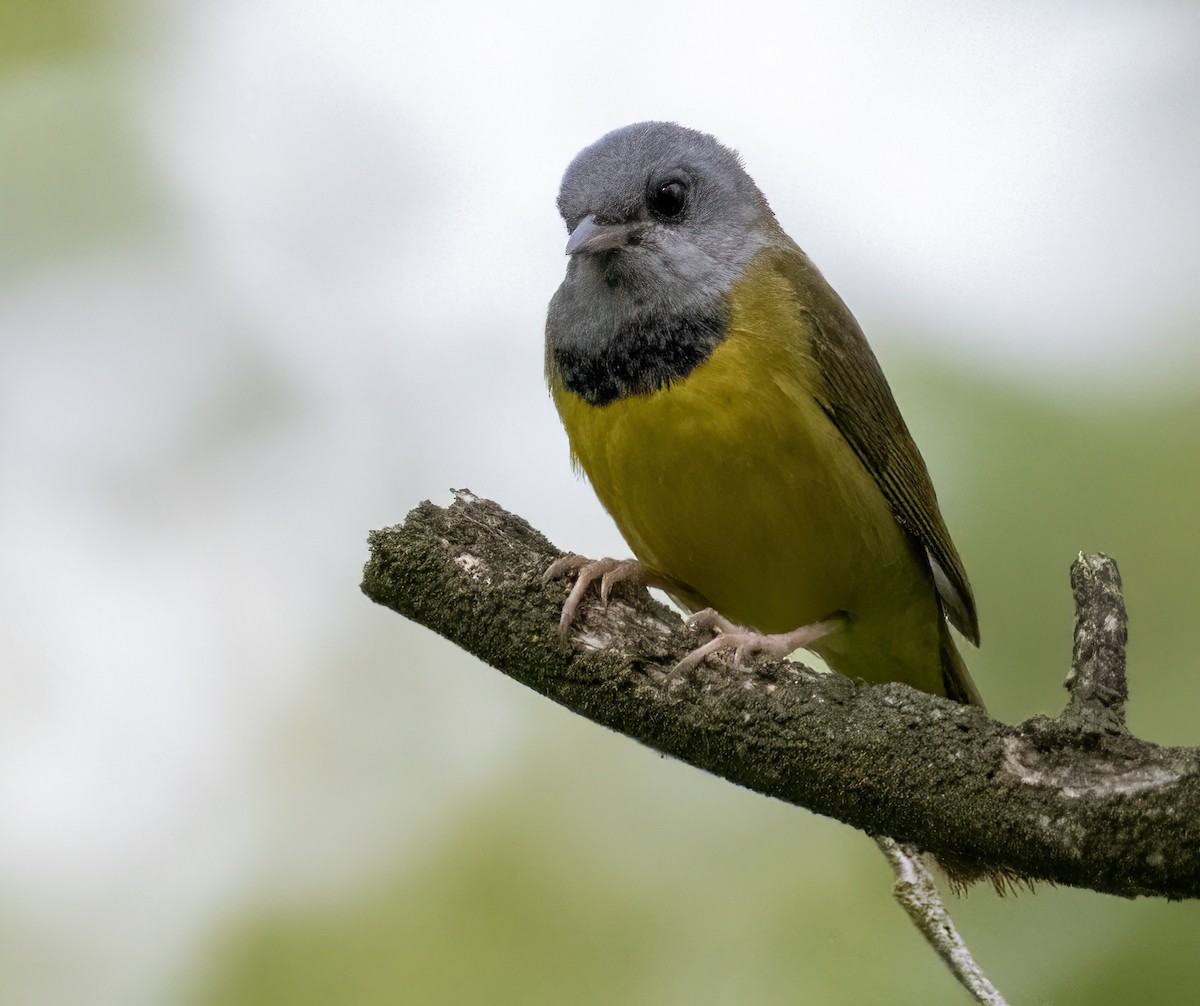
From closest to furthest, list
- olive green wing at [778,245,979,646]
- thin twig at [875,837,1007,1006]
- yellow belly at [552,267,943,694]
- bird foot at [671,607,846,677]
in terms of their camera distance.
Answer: bird foot at [671,607,846,677]
thin twig at [875,837,1007,1006]
yellow belly at [552,267,943,694]
olive green wing at [778,245,979,646]

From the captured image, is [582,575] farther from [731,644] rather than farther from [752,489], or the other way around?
[752,489]

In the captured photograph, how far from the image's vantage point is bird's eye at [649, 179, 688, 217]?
4637mm

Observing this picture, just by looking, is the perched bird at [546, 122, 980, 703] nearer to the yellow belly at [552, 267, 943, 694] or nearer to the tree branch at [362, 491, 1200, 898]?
the yellow belly at [552, 267, 943, 694]

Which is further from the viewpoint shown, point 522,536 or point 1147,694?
point 1147,694

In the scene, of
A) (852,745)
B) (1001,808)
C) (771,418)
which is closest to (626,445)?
(771,418)

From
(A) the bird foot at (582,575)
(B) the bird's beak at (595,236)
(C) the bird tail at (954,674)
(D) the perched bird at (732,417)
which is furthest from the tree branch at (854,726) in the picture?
(C) the bird tail at (954,674)

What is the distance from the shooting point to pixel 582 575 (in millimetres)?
3783

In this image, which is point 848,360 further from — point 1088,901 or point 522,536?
point 1088,901

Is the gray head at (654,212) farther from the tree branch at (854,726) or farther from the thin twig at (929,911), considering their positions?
the thin twig at (929,911)

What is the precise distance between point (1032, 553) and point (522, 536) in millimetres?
2403

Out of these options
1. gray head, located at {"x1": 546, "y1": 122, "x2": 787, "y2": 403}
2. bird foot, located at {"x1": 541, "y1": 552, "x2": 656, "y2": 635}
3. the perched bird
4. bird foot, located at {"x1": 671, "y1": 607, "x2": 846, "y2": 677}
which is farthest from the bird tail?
gray head, located at {"x1": 546, "y1": 122, "x2": 787, "y2": 403}

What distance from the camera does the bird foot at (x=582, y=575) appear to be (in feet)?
11.9

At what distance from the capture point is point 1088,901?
4.67 m

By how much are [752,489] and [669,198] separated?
1.11m
